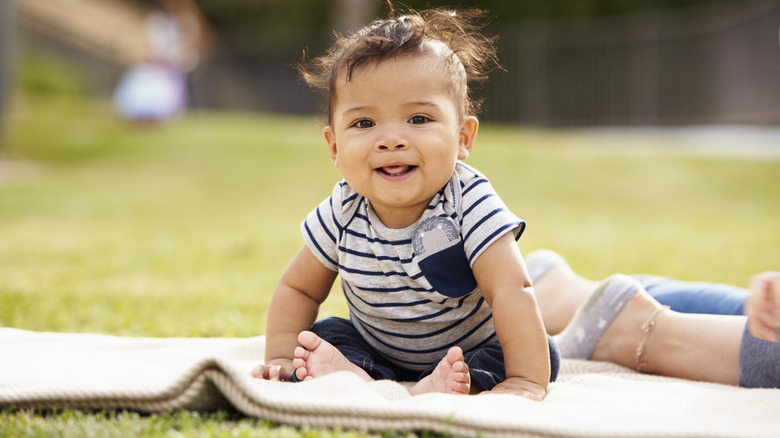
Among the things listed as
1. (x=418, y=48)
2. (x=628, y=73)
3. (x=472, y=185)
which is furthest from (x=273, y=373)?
(x=628, y=73)

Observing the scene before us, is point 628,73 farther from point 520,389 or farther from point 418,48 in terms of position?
point 520,389

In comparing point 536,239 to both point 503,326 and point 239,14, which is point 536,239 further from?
point 239,14

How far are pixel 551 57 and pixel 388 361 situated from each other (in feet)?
60.3

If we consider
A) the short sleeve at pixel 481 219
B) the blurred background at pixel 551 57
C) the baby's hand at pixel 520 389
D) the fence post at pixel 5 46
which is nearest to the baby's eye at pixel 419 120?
the short sleeve at pixel 481 219

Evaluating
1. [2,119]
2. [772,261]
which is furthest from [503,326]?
[2,119]

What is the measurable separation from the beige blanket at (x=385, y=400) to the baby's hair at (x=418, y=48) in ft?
2.81

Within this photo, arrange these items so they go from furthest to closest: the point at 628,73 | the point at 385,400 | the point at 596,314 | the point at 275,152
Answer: the point at 628,73, the point at 275,152, the point at 596,314, the point at 385,400

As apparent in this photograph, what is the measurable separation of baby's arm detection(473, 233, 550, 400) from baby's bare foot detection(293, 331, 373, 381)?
430mm

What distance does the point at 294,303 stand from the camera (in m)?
2.46

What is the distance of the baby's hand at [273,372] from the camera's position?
2.25 m

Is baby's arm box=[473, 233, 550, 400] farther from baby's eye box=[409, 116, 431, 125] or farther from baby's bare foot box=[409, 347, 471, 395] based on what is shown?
baby's eye box=[409, 116, 431, 125]

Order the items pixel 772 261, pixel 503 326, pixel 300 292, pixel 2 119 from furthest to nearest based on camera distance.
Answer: pixel 2 119 < pixel 772 261 < pixel 300 292 < pixel 503 326

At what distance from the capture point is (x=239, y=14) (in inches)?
1220

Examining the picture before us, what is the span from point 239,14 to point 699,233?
26807 mm
